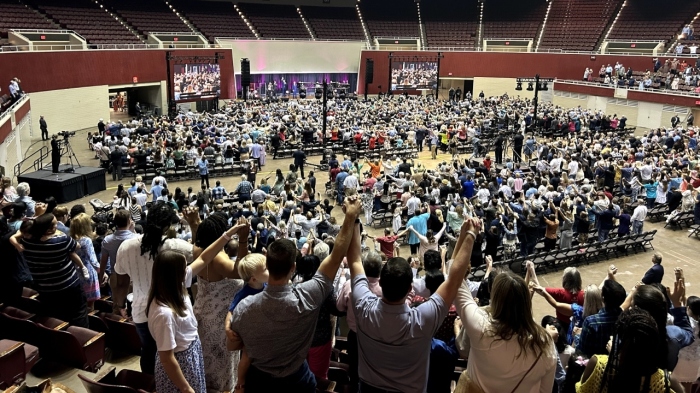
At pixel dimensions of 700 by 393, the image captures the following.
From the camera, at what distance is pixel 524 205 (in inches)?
511

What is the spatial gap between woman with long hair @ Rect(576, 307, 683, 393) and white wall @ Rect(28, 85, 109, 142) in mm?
26173

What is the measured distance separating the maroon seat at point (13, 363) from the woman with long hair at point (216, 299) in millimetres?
1933

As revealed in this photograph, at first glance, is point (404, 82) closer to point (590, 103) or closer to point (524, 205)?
point (590, 103)

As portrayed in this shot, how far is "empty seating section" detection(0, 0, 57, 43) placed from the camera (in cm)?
2877

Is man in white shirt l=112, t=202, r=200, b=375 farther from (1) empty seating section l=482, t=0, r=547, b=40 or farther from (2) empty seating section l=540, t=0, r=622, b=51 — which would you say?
(1) empty seating section l=482, t=0, r=547, b=40

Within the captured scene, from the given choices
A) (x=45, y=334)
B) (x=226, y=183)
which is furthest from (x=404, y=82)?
(x=45, y=334)

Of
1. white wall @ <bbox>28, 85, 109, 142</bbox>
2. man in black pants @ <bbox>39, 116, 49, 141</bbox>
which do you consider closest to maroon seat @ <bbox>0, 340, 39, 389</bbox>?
white wall @ <bbox>28, 85, 109, 142</bbox>

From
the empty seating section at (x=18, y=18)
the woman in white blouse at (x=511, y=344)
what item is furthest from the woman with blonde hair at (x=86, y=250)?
the empty seating section at (x=18, y=18)

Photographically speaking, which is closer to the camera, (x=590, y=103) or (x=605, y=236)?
(x=605, y=236)

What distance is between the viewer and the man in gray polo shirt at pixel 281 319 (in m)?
3.34

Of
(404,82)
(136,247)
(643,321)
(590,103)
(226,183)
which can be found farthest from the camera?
(404,82)

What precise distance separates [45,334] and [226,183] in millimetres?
14759

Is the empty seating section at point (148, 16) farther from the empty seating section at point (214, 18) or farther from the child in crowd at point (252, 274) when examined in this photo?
the child in crowd at point (252, 274)

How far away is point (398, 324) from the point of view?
3.21m
